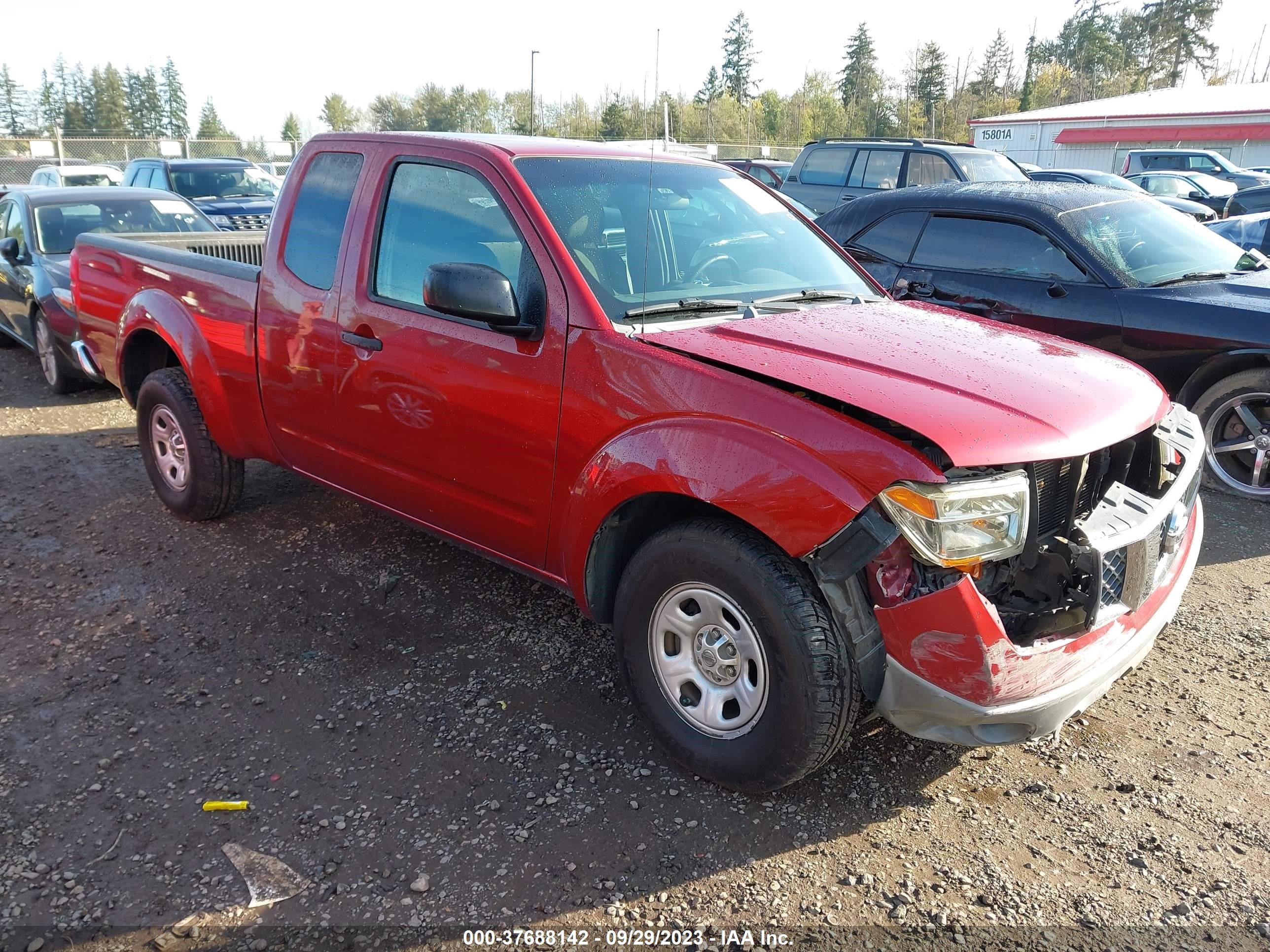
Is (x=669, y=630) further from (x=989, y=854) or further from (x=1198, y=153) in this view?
(x=1198, y=153)

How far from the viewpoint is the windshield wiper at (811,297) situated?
3518 millimetres

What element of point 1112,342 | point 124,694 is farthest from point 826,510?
point 1112,342

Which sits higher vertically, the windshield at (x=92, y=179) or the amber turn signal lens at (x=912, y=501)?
the windshield at (x=92, y=179)

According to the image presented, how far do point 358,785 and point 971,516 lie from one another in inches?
80.5

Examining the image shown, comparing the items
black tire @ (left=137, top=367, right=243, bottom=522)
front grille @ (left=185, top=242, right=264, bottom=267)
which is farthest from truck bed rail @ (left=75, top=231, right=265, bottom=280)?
black tire @ (left=137, top=367, right=243, bottom=522)

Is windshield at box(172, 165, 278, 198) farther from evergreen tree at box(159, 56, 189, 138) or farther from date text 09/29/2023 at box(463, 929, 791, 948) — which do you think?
evergreen tree at box(159, 56, 189, 138)

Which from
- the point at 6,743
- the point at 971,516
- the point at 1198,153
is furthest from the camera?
the point at 1198,153

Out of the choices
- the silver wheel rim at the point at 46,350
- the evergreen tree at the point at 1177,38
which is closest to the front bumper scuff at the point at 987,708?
the silver wheel rim at the point at 46,350

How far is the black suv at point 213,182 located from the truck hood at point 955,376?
1284 cm

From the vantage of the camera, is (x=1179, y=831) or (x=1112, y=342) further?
(x=1112, y=342)

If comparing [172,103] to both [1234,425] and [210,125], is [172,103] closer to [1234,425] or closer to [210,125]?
[210,125]

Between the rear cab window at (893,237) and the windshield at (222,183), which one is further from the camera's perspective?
the windshield at (222,183)

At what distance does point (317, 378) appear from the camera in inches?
157

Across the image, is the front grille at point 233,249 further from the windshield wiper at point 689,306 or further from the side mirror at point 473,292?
the windshield wiper at point 689,306
